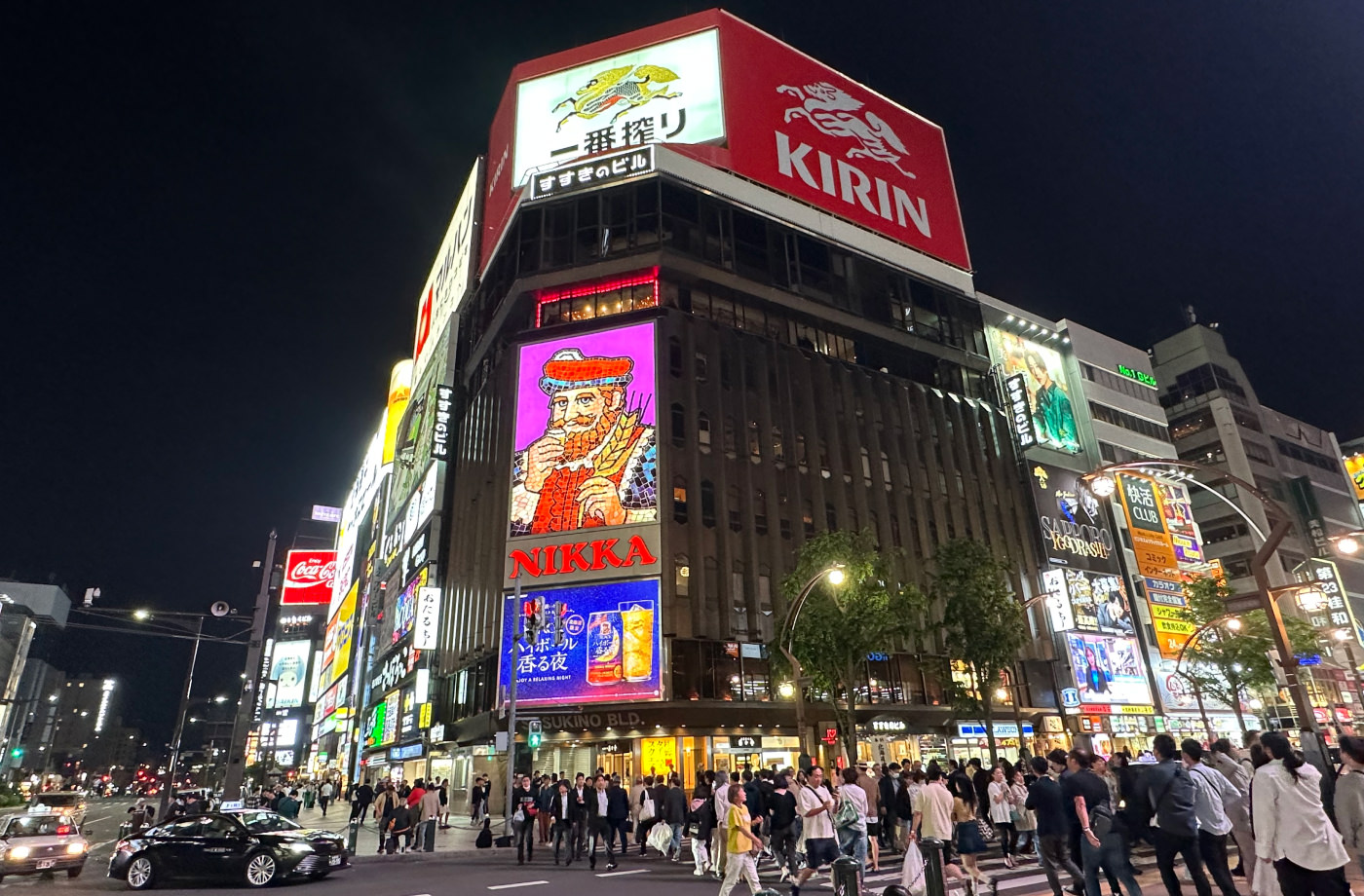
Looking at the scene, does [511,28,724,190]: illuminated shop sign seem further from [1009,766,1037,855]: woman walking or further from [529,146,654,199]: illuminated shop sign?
[1009,766,1037,855]: woman walking

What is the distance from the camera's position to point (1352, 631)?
5803 cm

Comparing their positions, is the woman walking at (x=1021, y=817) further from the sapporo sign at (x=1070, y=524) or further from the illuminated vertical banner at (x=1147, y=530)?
the illuminated vertical banner at (x=1147, y=530)

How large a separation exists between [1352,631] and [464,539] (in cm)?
6594

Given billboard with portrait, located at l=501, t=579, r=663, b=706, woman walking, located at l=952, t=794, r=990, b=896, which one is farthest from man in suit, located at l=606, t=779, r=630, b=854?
billboard with portrait, located at l=501, t=579, r=663, b=706

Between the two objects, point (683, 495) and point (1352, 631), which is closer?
point (683, 495)

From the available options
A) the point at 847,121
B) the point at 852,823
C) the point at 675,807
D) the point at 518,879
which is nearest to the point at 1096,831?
the point at 852,823

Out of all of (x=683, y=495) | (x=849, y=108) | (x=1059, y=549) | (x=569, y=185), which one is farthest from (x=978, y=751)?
(x=849, y=108)

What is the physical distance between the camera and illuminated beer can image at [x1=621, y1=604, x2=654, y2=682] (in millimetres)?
34781

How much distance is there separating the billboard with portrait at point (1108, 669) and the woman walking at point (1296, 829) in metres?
46.9

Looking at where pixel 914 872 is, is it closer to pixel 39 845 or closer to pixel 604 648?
pixel 39 845

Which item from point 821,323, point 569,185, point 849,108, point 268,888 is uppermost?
point 849,108

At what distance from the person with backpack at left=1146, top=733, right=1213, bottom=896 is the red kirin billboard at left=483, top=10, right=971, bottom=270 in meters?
46.1

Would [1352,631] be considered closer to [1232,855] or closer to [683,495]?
[683,495]

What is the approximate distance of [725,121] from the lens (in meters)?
49.9
